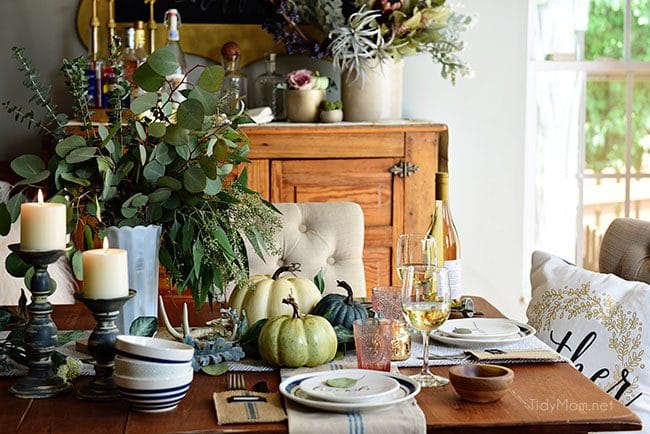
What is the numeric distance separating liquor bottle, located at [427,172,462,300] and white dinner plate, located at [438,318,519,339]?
0.14 meters

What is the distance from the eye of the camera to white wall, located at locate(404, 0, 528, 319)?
366 centimetres

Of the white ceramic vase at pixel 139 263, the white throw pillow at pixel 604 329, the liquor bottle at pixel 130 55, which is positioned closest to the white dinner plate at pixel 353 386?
the white ceramic vase at pixel 139 263

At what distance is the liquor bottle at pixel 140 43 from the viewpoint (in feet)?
11.1

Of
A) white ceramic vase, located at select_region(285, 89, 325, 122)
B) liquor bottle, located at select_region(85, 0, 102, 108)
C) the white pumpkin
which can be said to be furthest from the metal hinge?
the white pumpkin

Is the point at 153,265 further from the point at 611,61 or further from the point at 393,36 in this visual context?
the point at 611,61

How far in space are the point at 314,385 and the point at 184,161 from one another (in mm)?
479

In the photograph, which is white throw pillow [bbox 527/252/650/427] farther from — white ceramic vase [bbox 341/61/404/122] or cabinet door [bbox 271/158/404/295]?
white ceramic vase [bbox 341/61/404/122]

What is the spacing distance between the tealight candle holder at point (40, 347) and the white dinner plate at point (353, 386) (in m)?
0.39

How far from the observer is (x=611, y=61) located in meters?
3.80

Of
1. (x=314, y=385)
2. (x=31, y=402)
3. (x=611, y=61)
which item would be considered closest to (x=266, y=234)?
(x=314, y=385)

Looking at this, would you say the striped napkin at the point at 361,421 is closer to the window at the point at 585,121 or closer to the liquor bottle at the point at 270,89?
the liquor bottle at the point at 270,89

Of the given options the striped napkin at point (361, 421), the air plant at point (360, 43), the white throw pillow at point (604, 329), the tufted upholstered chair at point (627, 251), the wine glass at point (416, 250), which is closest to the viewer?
the striped napkin at point (361, 421)

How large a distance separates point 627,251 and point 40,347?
5.17ft

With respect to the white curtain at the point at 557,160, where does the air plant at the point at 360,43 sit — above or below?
above
